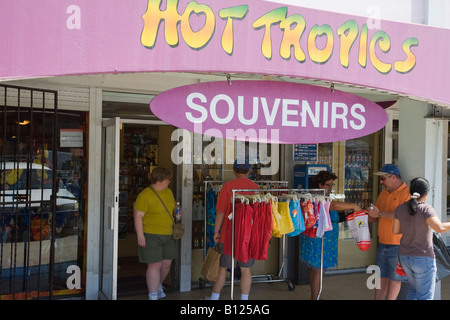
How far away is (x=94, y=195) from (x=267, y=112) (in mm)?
2686

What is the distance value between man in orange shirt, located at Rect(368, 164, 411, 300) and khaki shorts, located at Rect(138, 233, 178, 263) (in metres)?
2.48

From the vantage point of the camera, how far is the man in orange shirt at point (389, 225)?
18.5 ft

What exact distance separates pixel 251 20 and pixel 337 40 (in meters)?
0.94

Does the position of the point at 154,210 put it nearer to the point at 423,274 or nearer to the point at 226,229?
the point at 226,229

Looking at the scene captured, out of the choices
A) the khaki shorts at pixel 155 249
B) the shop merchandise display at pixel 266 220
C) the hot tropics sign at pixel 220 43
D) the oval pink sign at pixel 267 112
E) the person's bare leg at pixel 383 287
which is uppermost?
the hot tropics sign at pixel 220 43

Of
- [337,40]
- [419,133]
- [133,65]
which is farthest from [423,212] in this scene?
[133,65]

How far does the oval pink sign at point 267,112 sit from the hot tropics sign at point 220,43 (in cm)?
27

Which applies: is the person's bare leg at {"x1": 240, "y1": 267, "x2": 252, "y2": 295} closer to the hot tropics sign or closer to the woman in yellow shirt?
the woman in yellow shirt

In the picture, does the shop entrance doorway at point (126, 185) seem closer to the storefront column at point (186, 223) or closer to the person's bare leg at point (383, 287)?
the storefront column at point (186, 223)

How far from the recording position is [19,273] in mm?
5938

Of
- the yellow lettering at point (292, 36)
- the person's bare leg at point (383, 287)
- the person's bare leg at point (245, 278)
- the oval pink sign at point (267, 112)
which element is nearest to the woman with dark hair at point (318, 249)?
the person's bare leg at point (383, 287)

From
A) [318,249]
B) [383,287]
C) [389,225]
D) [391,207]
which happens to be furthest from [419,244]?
[318,249]

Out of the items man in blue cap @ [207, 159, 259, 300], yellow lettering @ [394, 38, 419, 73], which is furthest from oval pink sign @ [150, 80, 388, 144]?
man in blue cap @ [207, 159, 259, 300]

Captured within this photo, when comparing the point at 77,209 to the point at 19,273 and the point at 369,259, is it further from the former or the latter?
the point at 369,259
